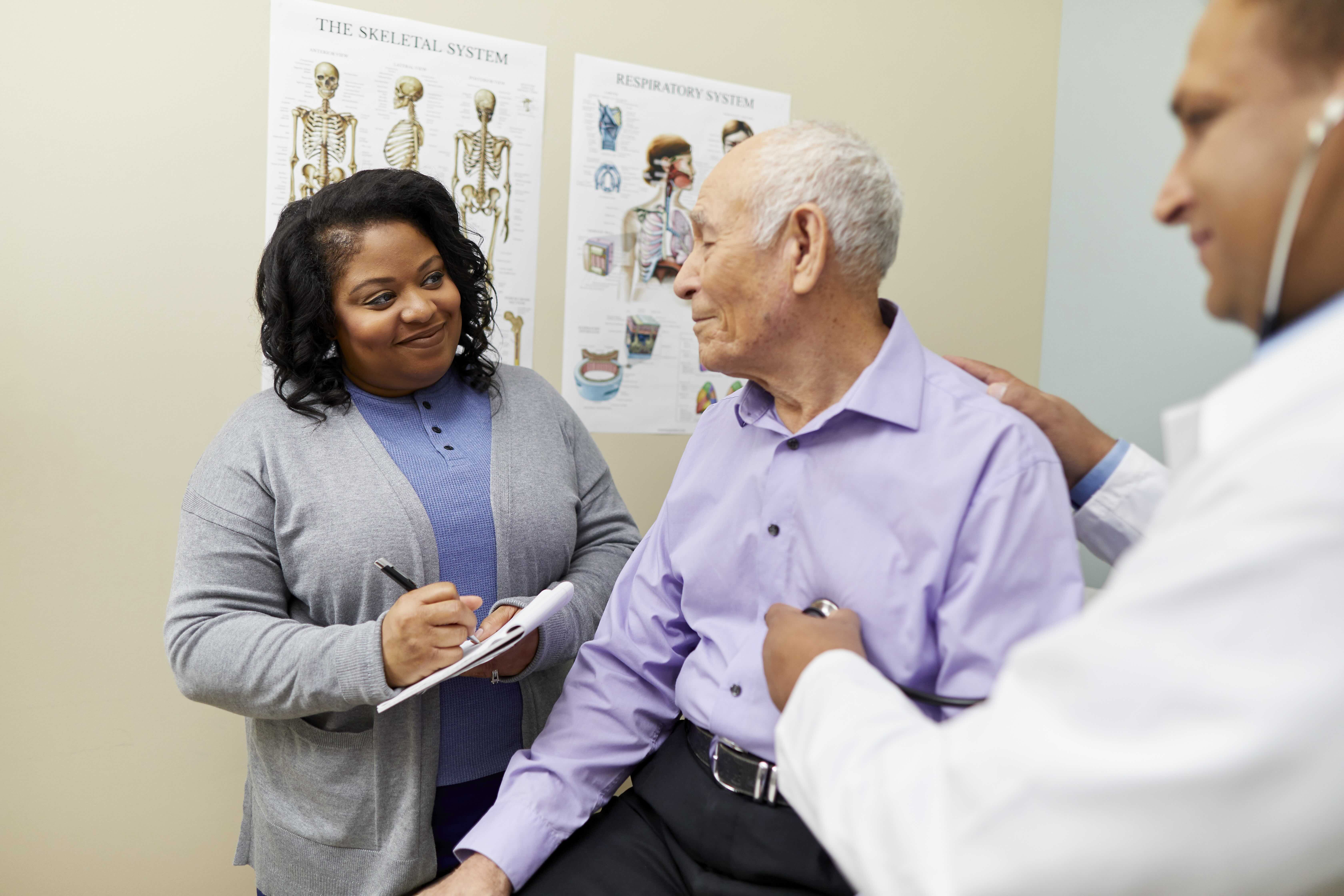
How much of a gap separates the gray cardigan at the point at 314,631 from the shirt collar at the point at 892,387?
65 centimetres

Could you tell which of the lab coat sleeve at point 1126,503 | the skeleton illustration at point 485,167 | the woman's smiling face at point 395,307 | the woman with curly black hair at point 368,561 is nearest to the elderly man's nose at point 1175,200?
the lab coat sleeve at point 1126,503

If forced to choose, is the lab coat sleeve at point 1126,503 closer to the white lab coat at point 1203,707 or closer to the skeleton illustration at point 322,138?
Result: the white lab coat at point 1203,707

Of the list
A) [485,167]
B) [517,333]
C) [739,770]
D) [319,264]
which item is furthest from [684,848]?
[485,167]

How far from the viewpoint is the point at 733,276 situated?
4.39ft

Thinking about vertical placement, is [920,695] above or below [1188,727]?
below

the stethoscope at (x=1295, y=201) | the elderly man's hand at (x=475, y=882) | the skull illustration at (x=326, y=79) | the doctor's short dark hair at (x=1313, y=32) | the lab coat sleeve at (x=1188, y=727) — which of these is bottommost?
the elderly man's hand at (x=475, y=882)

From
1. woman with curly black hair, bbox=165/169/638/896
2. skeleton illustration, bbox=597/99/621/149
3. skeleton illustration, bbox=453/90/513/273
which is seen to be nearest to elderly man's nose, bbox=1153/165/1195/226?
woman with curly black hair, bbox=165/169/638/896

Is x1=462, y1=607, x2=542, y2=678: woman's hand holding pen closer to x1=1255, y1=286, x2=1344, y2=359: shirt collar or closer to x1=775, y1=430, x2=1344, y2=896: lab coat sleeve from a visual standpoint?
x1=775, y1=430, x2=1344, y2=896: lab coat sleeve

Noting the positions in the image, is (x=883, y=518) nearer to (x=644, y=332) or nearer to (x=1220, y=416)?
Answer: (x=1220, y=416)

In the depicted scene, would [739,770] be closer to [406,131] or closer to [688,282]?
[688,282]

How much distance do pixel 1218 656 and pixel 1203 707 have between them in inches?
1.3

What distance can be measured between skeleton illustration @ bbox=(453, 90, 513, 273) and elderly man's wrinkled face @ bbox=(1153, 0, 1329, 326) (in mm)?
1662

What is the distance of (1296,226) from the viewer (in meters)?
0.65

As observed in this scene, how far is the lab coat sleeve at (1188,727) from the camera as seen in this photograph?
53cm
